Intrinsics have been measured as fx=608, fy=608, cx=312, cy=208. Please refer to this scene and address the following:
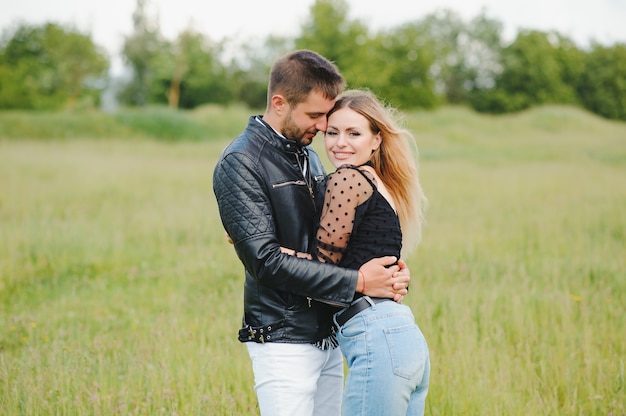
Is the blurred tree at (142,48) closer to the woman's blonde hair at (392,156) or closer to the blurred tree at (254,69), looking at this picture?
the blurred tree at (254,69)

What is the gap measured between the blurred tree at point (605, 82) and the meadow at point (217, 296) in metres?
58.9

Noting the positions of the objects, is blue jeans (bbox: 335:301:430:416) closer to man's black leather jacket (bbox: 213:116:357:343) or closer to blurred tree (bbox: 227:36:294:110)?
man's black leather jacket (bbox: 213:116:357:343)

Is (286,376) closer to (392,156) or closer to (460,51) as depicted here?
(392,156)

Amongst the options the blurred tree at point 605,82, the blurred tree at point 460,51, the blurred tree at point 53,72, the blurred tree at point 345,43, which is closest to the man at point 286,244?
the blurred tree at point 345,43

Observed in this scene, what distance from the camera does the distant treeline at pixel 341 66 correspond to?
161 ft

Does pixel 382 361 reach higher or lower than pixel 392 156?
lower

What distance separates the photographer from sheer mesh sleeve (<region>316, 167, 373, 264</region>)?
2847 mm

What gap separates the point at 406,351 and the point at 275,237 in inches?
31.5

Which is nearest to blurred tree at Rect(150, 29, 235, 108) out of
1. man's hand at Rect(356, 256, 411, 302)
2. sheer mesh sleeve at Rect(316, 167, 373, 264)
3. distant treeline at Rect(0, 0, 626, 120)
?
distant treeline at Rect(0, 0, 626, 120)

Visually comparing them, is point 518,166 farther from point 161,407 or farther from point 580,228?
point 161,407

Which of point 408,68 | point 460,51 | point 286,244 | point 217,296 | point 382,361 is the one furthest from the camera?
point 460,51

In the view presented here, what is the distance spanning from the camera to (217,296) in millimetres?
6664

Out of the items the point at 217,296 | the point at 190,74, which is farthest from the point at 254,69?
the point at 217,296

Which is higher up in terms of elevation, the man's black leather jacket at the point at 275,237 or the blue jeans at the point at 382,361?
the man's black leather jacket at the point at 275,237
